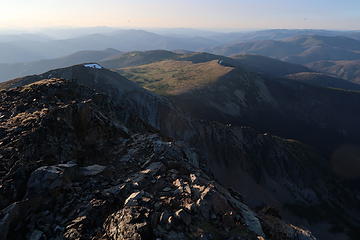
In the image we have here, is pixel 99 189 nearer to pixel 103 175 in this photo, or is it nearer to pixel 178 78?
pixel 103 175

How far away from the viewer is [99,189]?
16.2 metres

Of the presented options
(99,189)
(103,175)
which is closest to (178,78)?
(103,175)

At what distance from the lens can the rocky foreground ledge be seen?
43.4ft

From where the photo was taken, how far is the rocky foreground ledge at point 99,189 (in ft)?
43.4

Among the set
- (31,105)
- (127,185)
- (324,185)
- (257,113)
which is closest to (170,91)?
(257,113)

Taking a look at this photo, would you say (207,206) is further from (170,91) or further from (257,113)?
(257,113)

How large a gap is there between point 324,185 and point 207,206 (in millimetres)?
69828

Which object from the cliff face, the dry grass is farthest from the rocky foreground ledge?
the dry grass

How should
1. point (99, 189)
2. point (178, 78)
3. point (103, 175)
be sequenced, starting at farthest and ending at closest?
point (178, 78) → point (103, 175) → point (99, 189)

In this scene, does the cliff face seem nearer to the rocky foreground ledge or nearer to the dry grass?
the rocky foreground ledge

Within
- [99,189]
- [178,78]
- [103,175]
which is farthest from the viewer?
[178,78]

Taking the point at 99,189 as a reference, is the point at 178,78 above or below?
below

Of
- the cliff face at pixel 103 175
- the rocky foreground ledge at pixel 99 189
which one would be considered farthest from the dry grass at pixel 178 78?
the rocky foreground ledge at pixel 99 189

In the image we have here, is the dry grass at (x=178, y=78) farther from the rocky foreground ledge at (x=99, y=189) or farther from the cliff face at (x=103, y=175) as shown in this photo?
the rocky foreground ledge at (x=99, y=189)
